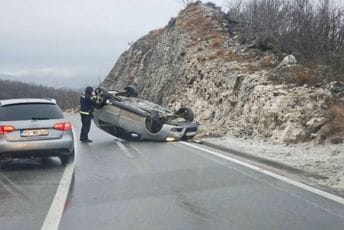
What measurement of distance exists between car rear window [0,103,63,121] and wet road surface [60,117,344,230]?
1.30 metres

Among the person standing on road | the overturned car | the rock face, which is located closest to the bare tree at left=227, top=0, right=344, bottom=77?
the rock face

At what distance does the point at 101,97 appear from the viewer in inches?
661

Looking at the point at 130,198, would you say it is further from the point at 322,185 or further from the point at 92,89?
the point at 92,89

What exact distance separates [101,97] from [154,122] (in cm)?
214

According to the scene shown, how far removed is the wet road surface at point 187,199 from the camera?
20.9 ft

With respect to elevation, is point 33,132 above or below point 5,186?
above

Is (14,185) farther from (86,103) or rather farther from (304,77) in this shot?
(304,77)

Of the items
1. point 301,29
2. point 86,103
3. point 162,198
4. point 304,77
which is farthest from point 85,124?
point 301,29

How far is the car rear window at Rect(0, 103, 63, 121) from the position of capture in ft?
36.0

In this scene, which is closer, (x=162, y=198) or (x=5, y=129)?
(x=162, y=198)

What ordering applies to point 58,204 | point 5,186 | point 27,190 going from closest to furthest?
point 58,204 < point 27,190 < point 5,186

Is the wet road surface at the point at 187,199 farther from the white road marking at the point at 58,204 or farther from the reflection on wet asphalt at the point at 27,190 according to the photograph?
the reflection on wet asphalt at the point at 27,190

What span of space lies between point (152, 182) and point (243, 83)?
10795 millimetres

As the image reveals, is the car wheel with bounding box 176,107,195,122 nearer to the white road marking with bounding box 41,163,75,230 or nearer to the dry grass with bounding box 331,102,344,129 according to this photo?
the dry grass with bounding box 331,102,344,129
